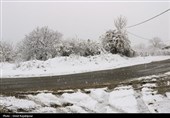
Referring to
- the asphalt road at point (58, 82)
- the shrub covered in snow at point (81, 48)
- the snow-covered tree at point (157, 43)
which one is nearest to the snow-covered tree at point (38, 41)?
the shrub covered in snow at point (81, 48)

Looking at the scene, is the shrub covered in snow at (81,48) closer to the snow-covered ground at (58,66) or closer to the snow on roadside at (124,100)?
the snow-covered ground at (58,66)

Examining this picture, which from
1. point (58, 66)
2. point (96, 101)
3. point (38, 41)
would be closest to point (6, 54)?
point (58, 66)

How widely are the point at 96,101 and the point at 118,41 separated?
16.8 m

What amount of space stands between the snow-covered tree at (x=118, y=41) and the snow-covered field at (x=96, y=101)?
47.6 ft

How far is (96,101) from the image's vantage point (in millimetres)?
7344

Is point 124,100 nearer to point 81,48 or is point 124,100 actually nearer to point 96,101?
point 96,101

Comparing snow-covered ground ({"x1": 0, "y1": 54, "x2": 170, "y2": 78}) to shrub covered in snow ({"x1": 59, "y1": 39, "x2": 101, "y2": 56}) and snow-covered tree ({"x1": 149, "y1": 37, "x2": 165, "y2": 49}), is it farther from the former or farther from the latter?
snow-covered tree ({"x1": 149, "y1": 37, "x2": 165, "y2": 49})

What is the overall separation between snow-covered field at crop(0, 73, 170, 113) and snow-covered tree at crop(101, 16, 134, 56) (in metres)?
14.5

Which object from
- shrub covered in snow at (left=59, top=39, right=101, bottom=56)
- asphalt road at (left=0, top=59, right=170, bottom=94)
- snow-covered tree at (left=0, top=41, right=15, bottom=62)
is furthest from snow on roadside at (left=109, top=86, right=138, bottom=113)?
shrub covered in snow at (left=59, top=39, right=101, bottom=56)

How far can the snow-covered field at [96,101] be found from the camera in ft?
21.6

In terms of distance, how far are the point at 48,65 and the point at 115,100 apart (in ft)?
33.1

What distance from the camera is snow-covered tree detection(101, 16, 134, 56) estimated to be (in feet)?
77.7

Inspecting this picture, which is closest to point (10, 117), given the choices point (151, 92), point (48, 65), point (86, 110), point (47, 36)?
point (86, 110)

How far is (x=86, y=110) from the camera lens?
6.49 m
